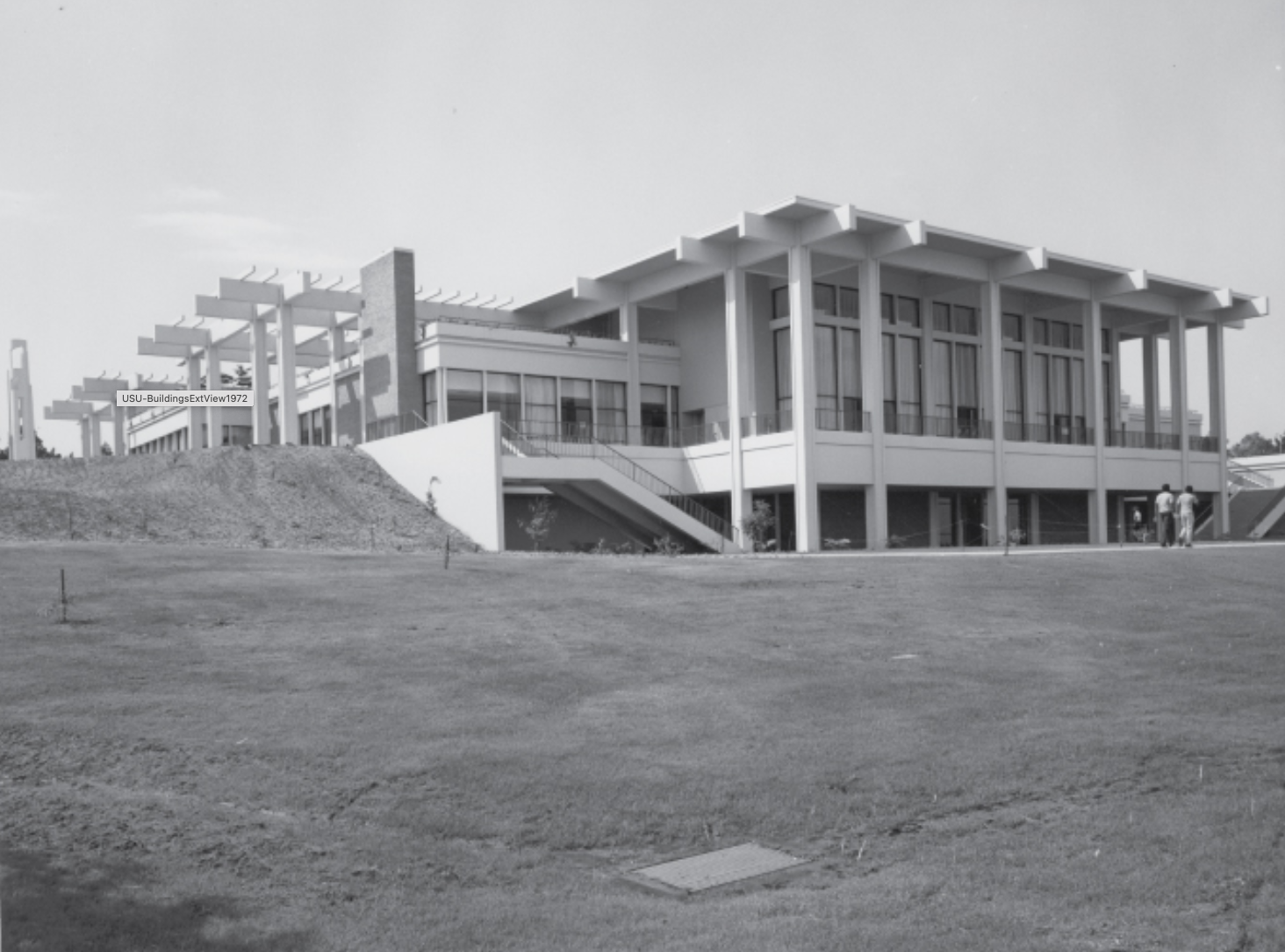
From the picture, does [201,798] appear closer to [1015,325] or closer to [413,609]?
[413,609]

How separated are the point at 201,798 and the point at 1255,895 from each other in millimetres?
6600

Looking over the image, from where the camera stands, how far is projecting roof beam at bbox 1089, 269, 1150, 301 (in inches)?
1695

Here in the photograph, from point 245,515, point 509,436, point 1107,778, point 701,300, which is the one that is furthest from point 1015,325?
point 1107,778

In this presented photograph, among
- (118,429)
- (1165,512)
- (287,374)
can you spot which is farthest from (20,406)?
(1165,512)

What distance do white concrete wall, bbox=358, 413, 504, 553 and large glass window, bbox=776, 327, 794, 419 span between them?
10.9 m

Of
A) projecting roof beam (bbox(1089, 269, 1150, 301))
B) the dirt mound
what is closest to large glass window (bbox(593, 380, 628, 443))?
the dirt mound

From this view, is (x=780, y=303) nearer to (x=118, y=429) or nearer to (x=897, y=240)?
(x=897, y=240)

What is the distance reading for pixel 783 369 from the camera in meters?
41.6

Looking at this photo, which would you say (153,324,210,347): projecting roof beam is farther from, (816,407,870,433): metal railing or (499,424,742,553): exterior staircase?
(816,407,870,433): metal railing

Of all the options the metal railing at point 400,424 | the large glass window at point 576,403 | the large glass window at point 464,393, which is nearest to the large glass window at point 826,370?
the large glass window at point 576,403

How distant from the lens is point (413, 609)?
51.8ft

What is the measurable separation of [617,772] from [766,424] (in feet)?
98.9

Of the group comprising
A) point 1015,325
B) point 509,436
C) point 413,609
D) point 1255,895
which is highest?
point 1015,325

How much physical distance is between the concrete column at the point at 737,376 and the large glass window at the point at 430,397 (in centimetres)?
1033
